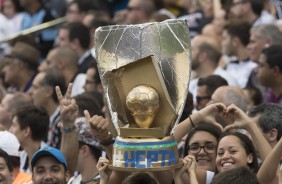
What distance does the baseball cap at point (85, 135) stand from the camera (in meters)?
10.6

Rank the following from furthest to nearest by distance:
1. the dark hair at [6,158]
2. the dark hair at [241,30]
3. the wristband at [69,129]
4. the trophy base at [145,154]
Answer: the dark hair at [241,30] < the wristband at [69,129] < the dark hair at [6,158] < the trophy base at [145,154]

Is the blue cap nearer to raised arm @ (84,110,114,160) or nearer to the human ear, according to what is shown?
raised arm @ (84,110,114,160)

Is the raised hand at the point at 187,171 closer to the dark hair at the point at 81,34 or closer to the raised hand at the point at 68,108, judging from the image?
the raised hand at the point at 68,108

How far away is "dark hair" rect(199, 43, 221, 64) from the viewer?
1411cm

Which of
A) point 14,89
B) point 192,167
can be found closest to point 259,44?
point 14,89

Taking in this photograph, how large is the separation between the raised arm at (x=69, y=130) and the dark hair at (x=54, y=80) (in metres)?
3.29

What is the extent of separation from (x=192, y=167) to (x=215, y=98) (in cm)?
294

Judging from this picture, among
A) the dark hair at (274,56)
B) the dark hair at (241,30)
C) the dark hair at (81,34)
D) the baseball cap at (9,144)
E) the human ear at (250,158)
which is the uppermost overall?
the dark hair at (81,34)

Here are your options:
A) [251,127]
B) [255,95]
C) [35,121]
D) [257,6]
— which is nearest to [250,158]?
[251,127]

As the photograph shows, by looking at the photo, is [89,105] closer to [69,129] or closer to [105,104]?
[105,104]

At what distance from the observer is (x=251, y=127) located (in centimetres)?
915

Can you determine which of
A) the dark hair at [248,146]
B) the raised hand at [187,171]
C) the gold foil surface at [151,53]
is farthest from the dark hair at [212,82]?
the gold foil surface at [151,53]

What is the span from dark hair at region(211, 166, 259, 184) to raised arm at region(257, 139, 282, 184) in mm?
1003

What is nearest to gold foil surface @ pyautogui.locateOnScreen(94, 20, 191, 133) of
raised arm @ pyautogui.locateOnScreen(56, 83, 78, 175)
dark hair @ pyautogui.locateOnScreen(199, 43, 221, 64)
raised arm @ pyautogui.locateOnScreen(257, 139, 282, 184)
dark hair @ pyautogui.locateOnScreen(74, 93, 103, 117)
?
raised arm @ pyautogui.locateOnScreen(257, 139, 282, 184)
